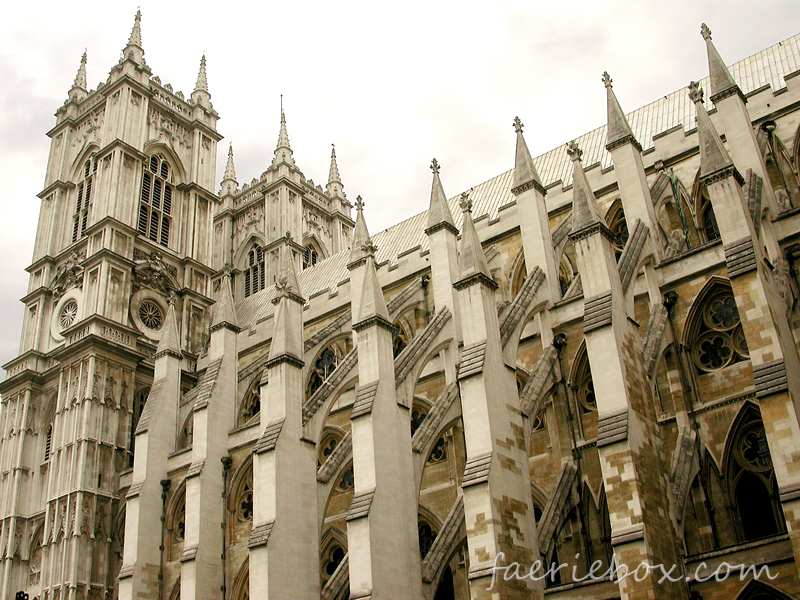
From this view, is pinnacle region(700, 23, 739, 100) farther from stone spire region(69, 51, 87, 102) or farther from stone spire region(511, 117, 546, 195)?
stone spire region(69, 51, 87, 102)

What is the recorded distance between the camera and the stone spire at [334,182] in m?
49.9

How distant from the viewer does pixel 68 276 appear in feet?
114

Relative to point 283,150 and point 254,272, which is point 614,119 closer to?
point 254,272

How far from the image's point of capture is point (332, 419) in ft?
88.4

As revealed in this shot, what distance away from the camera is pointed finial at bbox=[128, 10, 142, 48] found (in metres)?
39.6

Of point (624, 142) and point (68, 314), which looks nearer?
point (624, 142)

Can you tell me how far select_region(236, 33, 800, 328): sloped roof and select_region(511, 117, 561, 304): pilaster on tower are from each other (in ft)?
8.96

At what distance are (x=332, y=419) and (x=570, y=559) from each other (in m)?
10.2

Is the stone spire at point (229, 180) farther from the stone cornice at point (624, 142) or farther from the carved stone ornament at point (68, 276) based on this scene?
the stone cornice at point (624, 142)

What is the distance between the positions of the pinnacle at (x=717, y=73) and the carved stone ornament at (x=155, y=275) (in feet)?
75.0

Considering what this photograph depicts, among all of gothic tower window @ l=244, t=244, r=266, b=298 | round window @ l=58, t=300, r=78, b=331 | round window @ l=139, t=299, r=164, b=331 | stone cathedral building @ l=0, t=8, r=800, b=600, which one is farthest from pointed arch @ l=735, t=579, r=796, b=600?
gothic tower window @ l=244, t=244, r=266, b=298

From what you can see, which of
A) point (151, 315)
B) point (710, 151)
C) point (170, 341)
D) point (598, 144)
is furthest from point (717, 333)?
point (151, 315)

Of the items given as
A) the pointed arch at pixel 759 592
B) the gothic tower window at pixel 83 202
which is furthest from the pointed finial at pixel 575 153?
the gothic tower window at pixel 83 202

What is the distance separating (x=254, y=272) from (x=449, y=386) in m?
24.7
